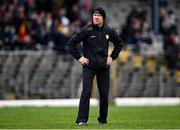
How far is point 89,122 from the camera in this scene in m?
17.1

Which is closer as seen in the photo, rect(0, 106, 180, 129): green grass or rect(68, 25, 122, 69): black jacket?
rect(0, 106, 180, 129): green grass

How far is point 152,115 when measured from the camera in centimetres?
2003

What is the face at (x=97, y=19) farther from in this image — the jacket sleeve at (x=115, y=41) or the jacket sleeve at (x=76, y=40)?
the jacket sleeve at (x=115, y=41)

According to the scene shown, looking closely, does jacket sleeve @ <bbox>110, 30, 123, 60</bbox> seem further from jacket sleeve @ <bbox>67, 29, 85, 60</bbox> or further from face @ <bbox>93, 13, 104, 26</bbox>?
jacket sleeve @ <bbox>67, 29, 85, 60</bbox>

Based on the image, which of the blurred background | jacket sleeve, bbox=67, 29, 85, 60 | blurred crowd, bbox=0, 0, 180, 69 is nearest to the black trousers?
jacket sleeve, bbox=67, 29, 85, 60

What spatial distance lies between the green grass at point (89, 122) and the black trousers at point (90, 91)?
22 centimetres

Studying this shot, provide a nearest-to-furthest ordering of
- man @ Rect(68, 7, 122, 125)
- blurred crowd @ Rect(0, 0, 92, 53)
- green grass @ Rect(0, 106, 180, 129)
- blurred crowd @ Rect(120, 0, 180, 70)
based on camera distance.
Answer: green grass @ Rect(0, 106, 180, 129), man @ Rect(68, 7, 122, 125), blurred crowd @ Rect(0, 0, 92, 53), blurred crowd @ Rect(120, 0, 180, 70)

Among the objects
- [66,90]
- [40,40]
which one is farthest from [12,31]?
[66,90]

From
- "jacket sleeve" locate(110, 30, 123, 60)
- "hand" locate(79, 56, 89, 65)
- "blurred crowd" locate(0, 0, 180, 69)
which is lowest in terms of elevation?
"blurred crowd" locate(0, 0, 180, 69)

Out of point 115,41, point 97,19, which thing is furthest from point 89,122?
point 97,19

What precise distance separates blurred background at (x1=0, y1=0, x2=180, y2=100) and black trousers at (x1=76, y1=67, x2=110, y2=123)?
9.17m

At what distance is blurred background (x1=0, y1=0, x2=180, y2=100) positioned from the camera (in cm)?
2658

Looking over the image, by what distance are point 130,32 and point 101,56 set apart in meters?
13.1

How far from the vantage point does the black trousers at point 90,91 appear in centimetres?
1588
